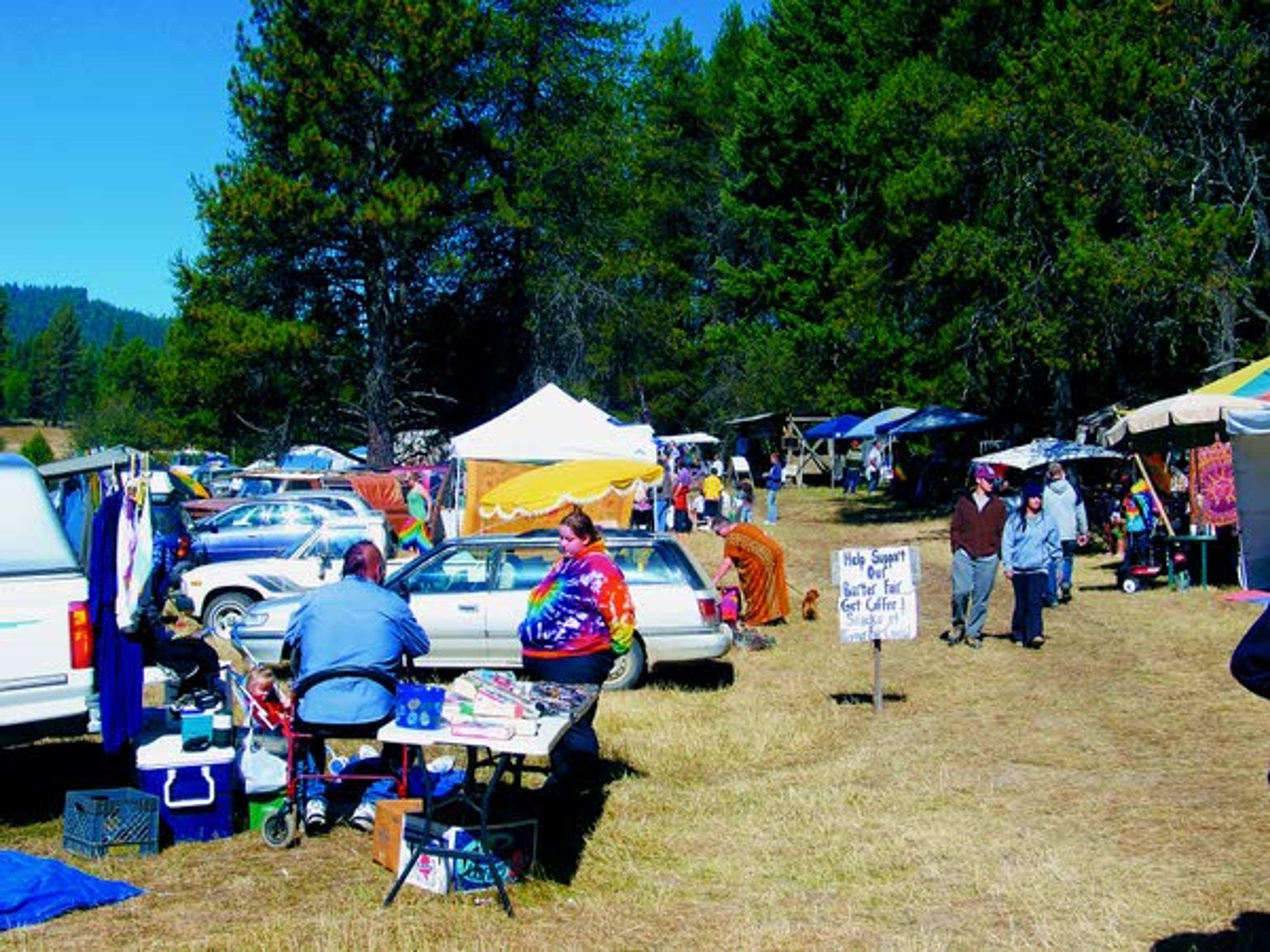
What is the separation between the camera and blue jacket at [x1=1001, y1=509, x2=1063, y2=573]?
1427 cm

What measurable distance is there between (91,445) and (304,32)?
5426 centimetres

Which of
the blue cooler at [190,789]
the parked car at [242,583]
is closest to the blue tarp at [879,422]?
the parked car at [242,583]

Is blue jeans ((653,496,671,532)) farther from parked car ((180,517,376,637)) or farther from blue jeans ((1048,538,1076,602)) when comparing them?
parked car ((180,517,376,637))

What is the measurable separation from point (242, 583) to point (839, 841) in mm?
10490

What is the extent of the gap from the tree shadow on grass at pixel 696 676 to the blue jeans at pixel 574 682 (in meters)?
4.56

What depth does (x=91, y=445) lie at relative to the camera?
83625 mm

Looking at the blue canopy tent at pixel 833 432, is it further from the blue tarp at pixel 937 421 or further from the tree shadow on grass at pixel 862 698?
the tree shadow on grass at pixel 862 698

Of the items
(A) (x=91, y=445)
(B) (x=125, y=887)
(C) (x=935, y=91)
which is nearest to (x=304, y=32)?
(C) (x=935, y=91)

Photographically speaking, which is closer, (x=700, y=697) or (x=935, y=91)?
(x=700, y=697)

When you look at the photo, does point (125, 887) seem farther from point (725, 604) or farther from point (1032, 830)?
point (725, 604)

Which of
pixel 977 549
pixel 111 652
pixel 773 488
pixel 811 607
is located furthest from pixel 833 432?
pixel 111 652

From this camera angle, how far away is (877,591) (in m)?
11.7

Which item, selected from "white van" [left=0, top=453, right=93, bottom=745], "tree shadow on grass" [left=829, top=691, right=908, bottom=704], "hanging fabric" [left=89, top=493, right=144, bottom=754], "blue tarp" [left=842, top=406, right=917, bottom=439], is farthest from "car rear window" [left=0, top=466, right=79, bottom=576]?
"blue tarp" [left=842, top=406, right=917, bottom=439]

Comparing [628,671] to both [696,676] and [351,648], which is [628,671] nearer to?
[696,676]
